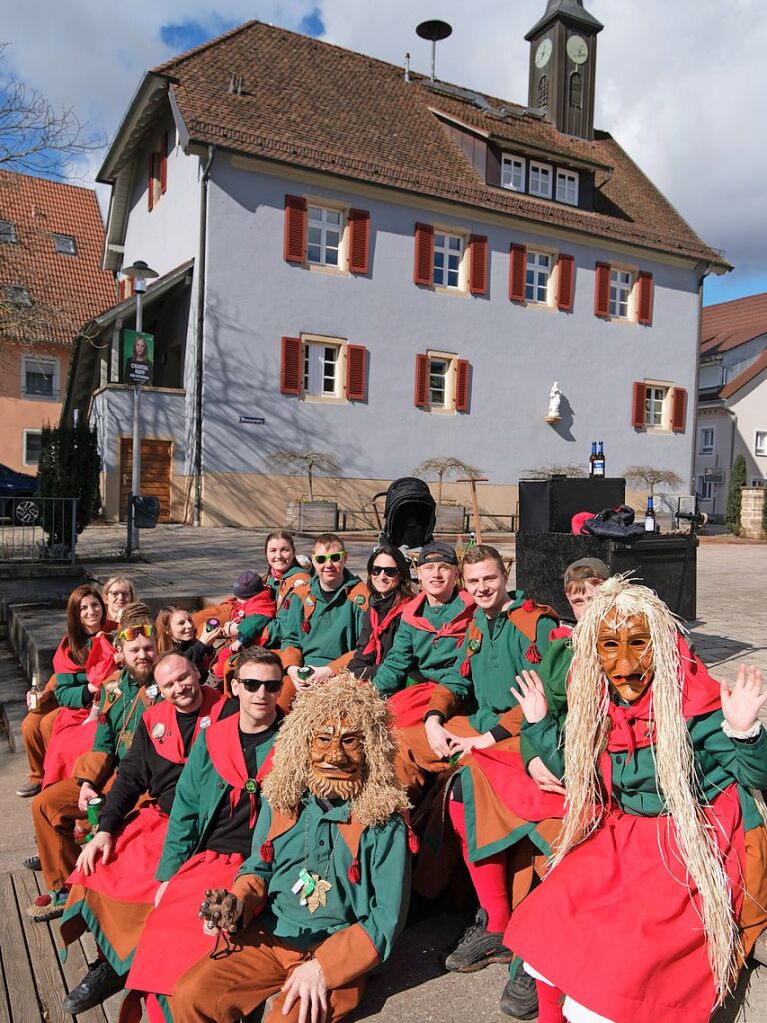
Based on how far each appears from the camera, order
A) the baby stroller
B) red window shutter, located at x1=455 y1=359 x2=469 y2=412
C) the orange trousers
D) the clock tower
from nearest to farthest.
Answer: the orange trousers < the baby stroller < red window shutter, located at x1=455 y1=359 x2=469 y2=412 < the clock tower

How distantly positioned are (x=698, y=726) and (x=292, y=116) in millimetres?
20928

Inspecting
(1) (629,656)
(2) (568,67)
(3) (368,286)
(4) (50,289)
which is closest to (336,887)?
(1) (629,656)

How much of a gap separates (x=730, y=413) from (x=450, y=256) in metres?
18.5

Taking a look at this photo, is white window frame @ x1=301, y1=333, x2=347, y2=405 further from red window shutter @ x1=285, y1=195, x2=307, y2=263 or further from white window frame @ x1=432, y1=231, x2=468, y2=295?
white window frame @ x1=432, y1=231, x2=468, y2=295

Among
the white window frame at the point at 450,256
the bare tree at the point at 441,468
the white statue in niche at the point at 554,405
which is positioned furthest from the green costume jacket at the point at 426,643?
the white statue in niche at the point at 554,405

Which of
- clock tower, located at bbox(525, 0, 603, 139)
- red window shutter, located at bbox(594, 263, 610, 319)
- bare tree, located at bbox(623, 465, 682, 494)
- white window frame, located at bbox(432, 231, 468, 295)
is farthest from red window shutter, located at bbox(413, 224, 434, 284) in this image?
clock tower, located at bbox(525, 0, 603, 139)

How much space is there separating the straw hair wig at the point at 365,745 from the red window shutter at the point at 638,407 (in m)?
23.6

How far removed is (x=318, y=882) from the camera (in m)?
2.81

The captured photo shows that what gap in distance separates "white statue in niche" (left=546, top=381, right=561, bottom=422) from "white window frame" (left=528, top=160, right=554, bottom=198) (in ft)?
18.6

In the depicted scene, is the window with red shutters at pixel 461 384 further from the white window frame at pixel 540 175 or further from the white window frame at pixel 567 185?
the white window frame at pixel 567 185

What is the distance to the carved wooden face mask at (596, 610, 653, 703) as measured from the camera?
2639 millimetres

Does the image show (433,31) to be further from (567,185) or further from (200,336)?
(200,336)

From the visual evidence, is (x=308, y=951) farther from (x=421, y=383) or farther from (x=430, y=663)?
(x=421, y=383)

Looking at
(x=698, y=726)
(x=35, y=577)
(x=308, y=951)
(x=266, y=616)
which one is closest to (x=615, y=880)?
(x=698, y=726)
